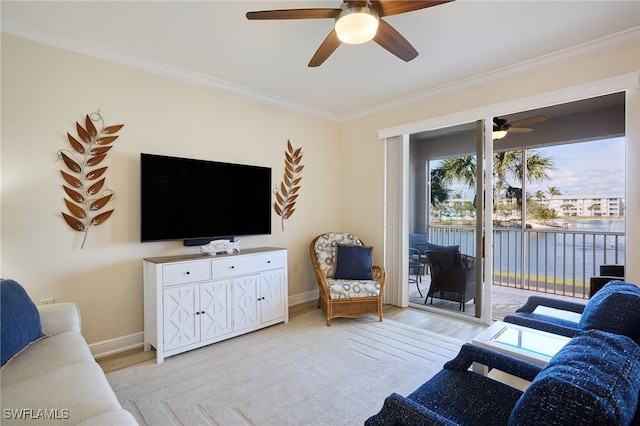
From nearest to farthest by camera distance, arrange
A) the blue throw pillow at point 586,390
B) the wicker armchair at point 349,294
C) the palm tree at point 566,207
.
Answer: the blue throw pillow at point 586,390
the wicker armchair at point 349,294
the palm tree at point 566,207

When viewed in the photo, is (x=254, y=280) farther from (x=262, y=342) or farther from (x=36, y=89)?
(x=36, y=89)

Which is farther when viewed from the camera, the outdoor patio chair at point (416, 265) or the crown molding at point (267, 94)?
the outdoor patio chair at point (416, 265)

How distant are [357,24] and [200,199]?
2.23 metres

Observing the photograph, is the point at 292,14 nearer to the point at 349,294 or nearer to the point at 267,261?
the point at 267,261

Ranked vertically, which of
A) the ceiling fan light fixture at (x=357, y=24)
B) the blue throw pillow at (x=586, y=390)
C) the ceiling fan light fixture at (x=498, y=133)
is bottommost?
the blue throw pillow at (x=586, y=390)

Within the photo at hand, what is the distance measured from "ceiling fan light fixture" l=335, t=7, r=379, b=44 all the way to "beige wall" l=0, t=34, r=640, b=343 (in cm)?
202

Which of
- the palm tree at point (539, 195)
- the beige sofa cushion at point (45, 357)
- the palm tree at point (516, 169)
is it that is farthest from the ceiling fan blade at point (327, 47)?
the palm tree at point (539, 195)

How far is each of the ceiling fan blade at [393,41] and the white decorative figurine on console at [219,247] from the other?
7.74 ft

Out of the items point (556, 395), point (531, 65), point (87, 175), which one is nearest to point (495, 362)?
point (556, 395)

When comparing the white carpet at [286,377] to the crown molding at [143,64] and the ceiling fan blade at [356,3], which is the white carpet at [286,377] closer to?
the ceiling fan blade at [356,3]

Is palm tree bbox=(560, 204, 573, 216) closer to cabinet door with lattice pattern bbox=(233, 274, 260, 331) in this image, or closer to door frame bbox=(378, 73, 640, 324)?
door frame bbox=(378, 73, 640, 324)

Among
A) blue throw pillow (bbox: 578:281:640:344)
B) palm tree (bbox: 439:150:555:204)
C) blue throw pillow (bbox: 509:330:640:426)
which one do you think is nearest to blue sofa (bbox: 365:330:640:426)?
blue throw pillow (bbox: 509:330:640:426)

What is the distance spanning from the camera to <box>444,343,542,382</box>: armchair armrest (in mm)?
1429

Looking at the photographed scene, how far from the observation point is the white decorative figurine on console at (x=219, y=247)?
3098mm
